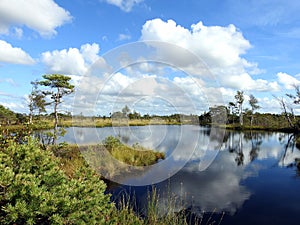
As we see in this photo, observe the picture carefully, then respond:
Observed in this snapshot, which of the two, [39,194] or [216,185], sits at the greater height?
[39,194]

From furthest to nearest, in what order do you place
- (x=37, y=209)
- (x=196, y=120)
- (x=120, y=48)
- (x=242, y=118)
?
(x=242, y=118) < (x=196, y=120) < (x=120, y=48) < (x=37, y=209)

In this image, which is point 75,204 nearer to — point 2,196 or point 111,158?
point 2,196

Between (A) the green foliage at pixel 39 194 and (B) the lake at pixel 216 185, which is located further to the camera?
(B) the lake at pixel 216 185

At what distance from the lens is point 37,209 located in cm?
261

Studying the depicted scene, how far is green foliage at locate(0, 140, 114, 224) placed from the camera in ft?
8.52

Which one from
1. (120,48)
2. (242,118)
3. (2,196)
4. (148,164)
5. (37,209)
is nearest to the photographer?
(37,209)

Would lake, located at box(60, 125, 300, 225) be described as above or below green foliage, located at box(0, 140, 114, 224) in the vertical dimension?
below

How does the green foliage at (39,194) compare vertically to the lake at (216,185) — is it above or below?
above

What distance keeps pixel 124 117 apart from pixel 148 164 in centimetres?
382

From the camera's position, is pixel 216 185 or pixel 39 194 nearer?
pixel 39 194

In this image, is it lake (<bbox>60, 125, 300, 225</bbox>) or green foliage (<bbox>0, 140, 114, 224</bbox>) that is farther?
lake (<bbox>60, 125, 300, 225</bbox>)

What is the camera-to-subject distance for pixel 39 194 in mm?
2586

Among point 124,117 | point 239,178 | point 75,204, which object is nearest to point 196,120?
point 124,117

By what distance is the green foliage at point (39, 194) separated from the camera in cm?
260
